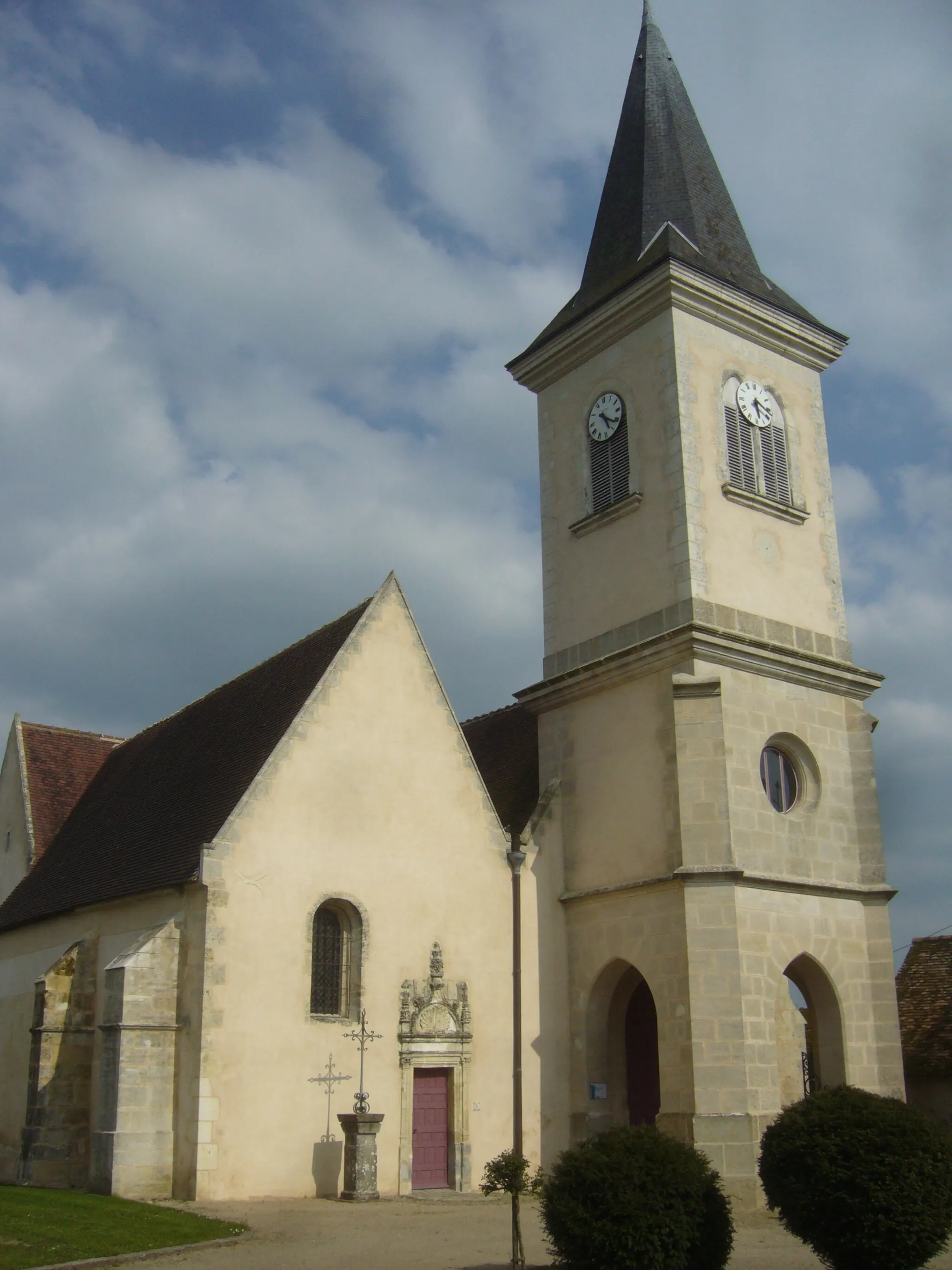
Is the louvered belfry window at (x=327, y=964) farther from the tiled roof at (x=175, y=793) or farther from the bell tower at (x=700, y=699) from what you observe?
the bell tower at (x=700, y=699)

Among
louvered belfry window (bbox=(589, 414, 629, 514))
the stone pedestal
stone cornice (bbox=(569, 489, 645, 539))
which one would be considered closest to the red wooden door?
the stone pedestal

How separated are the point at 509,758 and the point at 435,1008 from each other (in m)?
6.99

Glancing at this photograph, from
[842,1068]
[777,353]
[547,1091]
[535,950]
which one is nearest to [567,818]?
[535,950]

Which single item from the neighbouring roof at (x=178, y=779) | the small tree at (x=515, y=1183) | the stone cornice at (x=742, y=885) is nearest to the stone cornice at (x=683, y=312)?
the neighbouring roof at (x=178, y=779)

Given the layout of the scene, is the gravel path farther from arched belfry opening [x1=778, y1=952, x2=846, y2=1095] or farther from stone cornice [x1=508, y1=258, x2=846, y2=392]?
stone cornice [x1=508, y1=258, x2=846, y2=392]

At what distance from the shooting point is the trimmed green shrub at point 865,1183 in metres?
11.6

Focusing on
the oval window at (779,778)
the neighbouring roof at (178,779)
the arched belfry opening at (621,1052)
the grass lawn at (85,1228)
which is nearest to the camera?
the grass lawn at (85,1228)

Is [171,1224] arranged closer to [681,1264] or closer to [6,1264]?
[6,1264]

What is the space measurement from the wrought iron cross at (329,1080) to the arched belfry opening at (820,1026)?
23.7 ft

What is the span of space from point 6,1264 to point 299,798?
28.8 ft

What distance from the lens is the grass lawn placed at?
13164mm

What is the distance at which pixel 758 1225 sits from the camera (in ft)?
56.9

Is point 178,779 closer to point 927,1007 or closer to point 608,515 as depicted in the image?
point 608,515

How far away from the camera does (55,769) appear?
1195 inches
